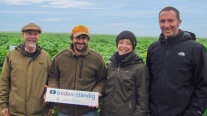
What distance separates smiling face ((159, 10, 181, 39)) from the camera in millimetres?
2824

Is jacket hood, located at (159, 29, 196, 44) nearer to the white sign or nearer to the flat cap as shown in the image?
the white sign

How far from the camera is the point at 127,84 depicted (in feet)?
9.91

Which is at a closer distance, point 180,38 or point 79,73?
point 180,38

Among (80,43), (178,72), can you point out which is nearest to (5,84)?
(80,43)

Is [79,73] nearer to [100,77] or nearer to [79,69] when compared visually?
[79,69]

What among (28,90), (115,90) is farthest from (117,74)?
(28,90)

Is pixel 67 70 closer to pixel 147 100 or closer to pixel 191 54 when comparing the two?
pixel 147 100

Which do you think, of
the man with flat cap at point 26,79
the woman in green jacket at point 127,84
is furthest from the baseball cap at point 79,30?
the man with flat cap at point 26,79

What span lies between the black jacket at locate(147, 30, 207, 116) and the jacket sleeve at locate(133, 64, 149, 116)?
14cm

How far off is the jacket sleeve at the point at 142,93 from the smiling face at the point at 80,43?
0.87 metres

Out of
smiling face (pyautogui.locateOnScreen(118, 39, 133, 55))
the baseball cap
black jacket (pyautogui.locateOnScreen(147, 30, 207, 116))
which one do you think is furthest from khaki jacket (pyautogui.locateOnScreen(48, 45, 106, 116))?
black jacket (pyautogui.locateOnScreen(147, 30, 207, 116))

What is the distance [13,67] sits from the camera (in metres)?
3.37

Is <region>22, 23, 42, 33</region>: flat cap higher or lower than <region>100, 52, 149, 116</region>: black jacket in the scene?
higher

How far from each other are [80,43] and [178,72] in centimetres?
141
